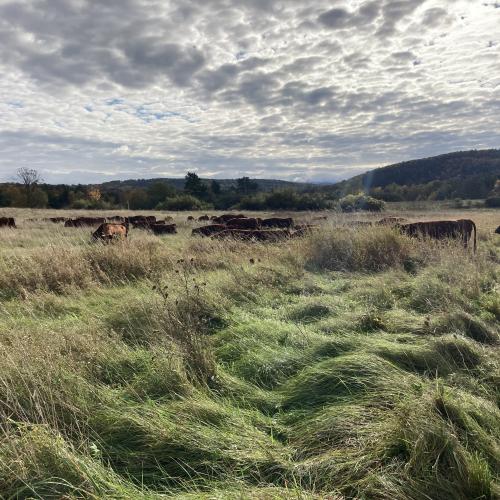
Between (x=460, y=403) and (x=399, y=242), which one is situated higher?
(x=399, y=242)

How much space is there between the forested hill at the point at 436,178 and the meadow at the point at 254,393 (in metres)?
60.5

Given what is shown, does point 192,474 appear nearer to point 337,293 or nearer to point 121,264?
point 337,293

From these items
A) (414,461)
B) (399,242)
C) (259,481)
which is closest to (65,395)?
(259,481)

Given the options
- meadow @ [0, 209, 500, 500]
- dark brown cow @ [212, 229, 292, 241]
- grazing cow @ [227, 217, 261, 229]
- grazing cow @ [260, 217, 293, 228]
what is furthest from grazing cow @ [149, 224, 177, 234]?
meadow @ [0, 209, 500, 500]

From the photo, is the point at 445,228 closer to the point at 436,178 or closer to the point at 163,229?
the point at 163,229

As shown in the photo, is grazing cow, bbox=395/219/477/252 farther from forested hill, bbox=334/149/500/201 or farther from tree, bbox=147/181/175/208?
forested hill, bbox=334/149/500/201

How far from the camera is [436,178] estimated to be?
8525cm

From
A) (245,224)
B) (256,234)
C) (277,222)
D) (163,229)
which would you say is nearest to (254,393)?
(256,234)

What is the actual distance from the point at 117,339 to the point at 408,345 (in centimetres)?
Answer: 297

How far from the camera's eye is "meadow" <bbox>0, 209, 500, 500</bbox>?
2244mm

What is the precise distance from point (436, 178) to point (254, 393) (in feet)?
305

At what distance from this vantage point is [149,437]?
2.62 meters

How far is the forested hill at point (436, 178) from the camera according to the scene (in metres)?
62.8

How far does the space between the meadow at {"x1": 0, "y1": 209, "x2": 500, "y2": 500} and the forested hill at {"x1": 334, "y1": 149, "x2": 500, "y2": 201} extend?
198ft
